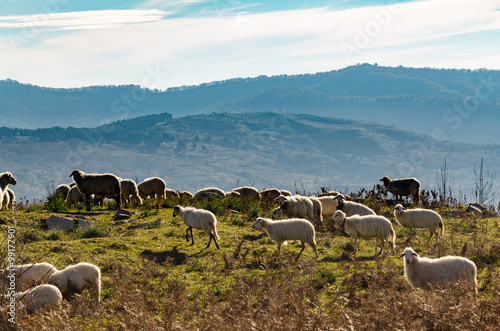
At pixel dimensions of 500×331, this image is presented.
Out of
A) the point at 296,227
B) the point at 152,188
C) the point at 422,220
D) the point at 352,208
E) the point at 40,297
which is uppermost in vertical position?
the point at 40,297

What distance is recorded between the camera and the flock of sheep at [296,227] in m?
9.34

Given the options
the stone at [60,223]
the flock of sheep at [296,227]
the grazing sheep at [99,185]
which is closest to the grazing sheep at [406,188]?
the flock of sheep at [296,227]

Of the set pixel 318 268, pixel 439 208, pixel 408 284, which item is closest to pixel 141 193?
pixel 439 208

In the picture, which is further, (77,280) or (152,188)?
(152,188)

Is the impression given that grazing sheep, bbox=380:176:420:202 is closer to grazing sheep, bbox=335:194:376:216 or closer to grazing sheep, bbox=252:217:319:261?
grazing sheep, bbox=335:194:376:216

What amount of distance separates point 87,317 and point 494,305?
6543mm

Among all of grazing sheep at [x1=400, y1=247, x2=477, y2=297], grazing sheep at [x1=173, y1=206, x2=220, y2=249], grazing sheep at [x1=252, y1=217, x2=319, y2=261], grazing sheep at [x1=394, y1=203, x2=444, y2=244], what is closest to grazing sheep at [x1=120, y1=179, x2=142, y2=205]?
grazing sheep at [x1=173, y1=206, x2=220, y2=249]

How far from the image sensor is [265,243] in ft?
49.4

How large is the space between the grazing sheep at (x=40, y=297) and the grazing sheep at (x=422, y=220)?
1197 centimetres

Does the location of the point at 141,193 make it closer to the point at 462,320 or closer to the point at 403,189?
the point at 403,189

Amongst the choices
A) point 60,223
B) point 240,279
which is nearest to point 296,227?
point 240,279

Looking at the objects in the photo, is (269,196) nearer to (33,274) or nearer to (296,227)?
(296,227)

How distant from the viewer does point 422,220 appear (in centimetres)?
1599

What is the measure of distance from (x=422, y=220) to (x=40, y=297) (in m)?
12.4
